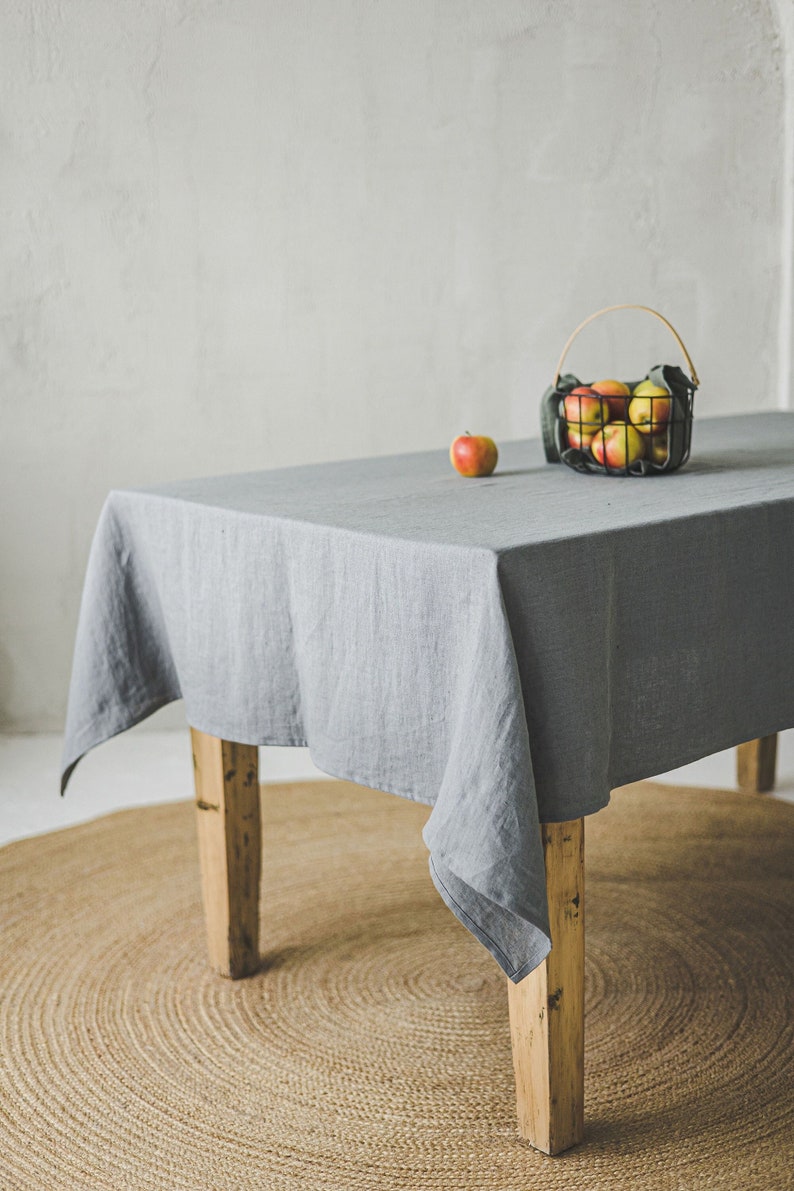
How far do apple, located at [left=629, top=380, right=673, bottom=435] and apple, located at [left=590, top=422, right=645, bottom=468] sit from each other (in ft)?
0.06

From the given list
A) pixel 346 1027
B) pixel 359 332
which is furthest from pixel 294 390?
pixel 346 1027

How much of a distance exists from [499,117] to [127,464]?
151 centimetres

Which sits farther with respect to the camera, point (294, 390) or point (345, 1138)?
point (294, 390)

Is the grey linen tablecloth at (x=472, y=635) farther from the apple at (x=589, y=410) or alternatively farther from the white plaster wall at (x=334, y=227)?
the white plaster wall at (x=334, y=227)

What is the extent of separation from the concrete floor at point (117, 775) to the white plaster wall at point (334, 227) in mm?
334

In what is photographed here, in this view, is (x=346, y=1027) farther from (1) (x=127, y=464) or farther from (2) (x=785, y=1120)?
(1) (x=127, y=464)

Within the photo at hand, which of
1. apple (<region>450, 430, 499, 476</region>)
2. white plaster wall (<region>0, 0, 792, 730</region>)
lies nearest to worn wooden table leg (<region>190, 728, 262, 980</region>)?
apple (<region>450, 430, 499, 476</region>)

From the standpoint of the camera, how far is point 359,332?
371 cm

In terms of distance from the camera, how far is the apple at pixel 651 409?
188cm

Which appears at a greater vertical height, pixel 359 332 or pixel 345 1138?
pixel 359 332

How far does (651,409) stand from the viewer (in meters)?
1.89

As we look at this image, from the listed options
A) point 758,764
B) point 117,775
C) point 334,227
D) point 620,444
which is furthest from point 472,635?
point 334,227

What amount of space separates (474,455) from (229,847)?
77 centimetres

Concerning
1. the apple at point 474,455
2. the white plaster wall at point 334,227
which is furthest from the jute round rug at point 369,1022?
the white plaster wall at point 334,227
